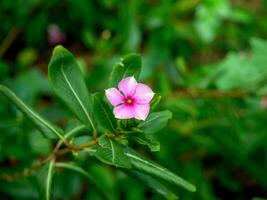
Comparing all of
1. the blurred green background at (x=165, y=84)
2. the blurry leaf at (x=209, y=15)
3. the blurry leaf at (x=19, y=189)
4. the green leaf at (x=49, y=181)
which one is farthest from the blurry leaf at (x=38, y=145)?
the blurry leaf at (x=209, y=15)

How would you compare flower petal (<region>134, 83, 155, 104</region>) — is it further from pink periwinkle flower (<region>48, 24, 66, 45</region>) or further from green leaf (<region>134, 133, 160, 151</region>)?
pink periwinkle flower (<region>48, 24, 66, 45</region>)

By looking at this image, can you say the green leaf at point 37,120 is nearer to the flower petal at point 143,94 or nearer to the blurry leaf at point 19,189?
the flower petal at point 143,94

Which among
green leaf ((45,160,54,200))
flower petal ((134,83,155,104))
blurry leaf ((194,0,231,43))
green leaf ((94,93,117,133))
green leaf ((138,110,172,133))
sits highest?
blurry leaf ((194,0,231,43))

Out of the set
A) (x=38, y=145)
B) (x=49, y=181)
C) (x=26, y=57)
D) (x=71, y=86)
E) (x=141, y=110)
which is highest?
(x=26, y=57)

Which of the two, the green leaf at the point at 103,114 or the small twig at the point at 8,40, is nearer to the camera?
the green leaf at the point at 103,114

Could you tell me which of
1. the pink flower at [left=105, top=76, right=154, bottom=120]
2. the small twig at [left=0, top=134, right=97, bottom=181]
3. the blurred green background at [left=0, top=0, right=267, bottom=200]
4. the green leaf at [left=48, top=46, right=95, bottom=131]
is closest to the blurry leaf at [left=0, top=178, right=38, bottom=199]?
the blurred green background at [left=0, top=0, right=267, bottom=200]

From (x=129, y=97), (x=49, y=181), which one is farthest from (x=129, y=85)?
(x=49, y=181)

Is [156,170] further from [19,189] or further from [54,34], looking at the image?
[54,34]
